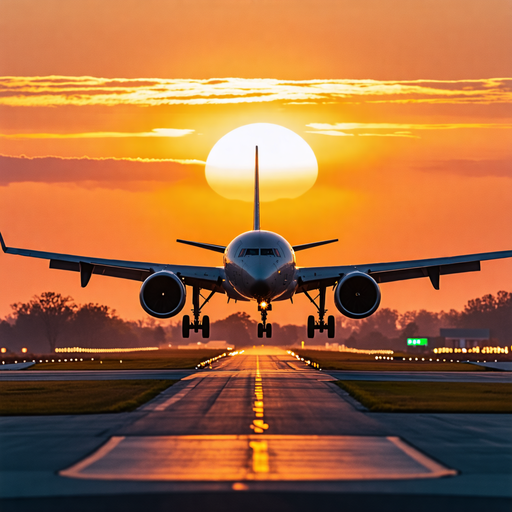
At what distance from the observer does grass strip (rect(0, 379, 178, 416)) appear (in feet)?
90.9

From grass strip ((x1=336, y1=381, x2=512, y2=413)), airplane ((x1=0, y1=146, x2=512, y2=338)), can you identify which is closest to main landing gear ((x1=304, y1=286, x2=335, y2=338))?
airplane ((x1=0, y1=146, x2=512, y2=338))

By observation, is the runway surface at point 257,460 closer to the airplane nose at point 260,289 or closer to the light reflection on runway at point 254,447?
the light reflection on runway at point 254,447

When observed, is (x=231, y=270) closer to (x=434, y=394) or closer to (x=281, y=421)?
(x=434, y=394)

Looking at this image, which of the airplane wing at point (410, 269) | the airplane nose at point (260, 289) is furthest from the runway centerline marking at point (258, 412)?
the airplane wing at point (410, 269)

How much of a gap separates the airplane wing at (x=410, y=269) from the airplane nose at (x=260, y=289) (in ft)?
21.6

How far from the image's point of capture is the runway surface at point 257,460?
42.4 feet

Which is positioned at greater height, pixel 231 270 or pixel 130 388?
pixel 231 270

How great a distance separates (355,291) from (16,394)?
23757 mm

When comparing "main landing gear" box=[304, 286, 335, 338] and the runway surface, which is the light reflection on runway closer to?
the runway surface

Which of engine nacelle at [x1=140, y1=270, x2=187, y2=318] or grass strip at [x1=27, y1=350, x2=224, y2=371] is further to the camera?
grass strip at [x1=27, y1=350, x2=224, y2=371]

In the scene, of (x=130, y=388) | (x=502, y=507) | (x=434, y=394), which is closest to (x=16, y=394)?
(x=130, y=388)

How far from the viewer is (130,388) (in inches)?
1480

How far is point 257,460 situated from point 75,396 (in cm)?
1854

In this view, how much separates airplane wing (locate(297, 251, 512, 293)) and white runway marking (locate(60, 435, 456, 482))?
35902 mm
